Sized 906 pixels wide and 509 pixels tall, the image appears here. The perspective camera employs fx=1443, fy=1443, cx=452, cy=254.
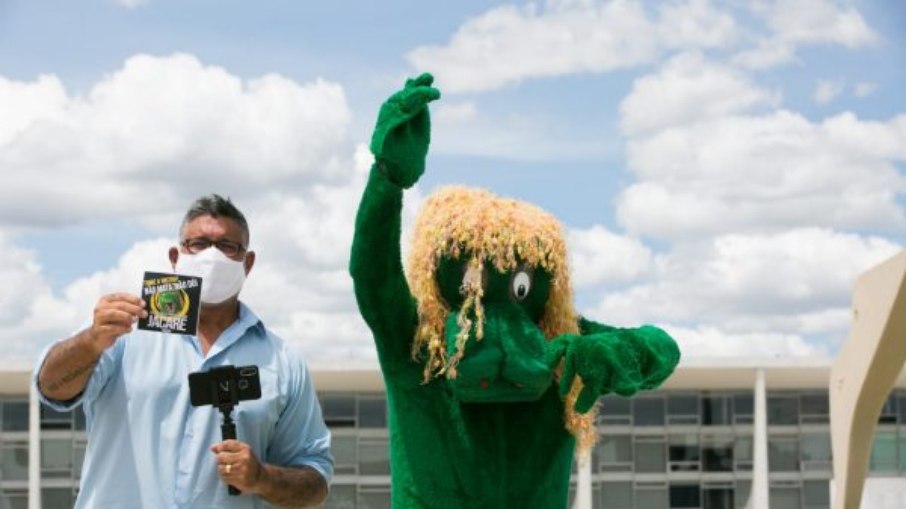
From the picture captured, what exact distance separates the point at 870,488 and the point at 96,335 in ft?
82.5

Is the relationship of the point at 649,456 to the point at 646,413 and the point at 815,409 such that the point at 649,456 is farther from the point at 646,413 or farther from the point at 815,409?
the point at 815,409

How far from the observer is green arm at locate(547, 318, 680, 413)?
4469 mm

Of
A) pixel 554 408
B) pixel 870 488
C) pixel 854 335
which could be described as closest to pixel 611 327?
pixel 554 408

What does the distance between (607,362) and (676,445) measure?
81.8 feet

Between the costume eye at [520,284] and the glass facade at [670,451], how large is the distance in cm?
2364

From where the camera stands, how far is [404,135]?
432 cm

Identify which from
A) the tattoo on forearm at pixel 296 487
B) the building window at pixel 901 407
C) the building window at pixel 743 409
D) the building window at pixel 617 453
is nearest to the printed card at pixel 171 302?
the tattoo on forearm at pixel 296 487

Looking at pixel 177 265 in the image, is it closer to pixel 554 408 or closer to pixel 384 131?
pixel 384 131

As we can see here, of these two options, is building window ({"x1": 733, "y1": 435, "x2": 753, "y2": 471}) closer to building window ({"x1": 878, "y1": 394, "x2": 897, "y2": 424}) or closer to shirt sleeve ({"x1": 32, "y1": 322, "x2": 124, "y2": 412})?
building window ({"x1": 878, "y1": 394, "x2": 897, "y2": 424})

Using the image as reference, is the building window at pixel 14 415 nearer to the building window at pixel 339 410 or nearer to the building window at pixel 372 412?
the building window at pixel 339 410

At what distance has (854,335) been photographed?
46.5ft

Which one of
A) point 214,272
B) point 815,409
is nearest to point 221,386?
point 214,272

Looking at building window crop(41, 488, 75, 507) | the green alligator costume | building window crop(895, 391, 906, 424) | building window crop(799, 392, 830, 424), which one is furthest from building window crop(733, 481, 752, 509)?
the green alligator costume

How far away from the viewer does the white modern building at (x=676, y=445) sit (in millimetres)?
27844
